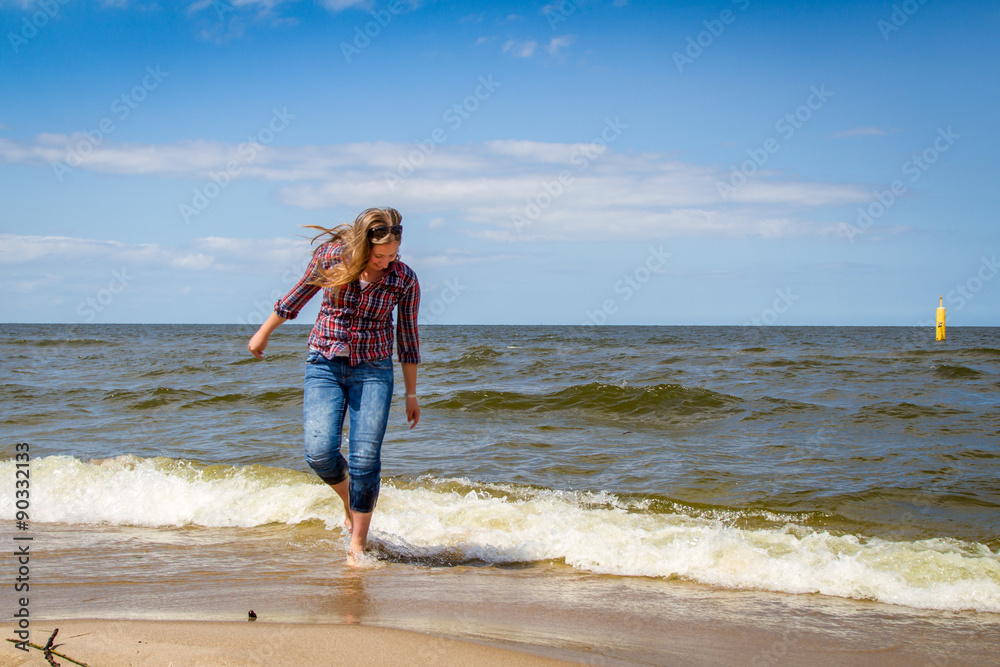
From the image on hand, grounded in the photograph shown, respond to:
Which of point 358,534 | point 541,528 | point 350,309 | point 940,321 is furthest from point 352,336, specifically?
point 940,321

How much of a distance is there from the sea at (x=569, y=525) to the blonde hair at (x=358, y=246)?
5.01 feet

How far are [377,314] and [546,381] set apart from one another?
11.0 meters

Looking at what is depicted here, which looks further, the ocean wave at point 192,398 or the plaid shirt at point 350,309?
the ocean wave at point 192,398

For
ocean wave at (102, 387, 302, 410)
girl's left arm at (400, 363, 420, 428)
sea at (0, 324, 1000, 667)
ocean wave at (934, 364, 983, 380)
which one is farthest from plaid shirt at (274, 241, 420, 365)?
ocean wave at (934, 364, 983, 380)

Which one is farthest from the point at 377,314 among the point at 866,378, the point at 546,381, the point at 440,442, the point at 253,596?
the point at 866,378

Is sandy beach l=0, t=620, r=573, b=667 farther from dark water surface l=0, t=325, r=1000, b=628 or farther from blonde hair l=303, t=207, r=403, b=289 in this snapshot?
blonde hair l=303, t=207, r=403, b=289

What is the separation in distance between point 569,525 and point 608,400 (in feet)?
21.4

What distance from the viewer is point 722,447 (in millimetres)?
7824

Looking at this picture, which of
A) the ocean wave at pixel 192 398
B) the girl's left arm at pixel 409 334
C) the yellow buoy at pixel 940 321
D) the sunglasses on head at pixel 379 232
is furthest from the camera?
the yellow buoy at pixel 940 321

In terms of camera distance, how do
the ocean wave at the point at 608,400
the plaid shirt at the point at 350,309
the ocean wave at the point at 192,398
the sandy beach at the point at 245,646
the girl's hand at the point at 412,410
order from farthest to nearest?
1. the ocean wave at the point at 192,398
2. the ocean wave at the point at 608,400
3. the girl's hand at the point at 412,410
4. the plaid shirt at the point at 350,309
5. the sandy beach at the point at 245,646

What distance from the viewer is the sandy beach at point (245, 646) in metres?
2.50

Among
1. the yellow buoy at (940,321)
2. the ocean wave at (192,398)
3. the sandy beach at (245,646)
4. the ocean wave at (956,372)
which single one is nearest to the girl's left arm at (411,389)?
the sandy beach at (245,646)

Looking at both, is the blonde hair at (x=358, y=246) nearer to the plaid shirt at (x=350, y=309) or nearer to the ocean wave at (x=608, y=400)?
the plaid shirt at (x=350, y=309)

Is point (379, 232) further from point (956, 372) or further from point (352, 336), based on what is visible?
point (956, 372)
